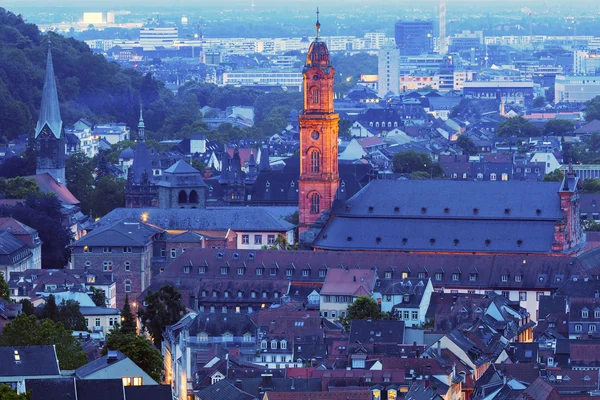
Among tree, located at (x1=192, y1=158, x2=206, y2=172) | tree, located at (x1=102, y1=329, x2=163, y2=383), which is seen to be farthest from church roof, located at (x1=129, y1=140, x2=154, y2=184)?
tree, located at (x1=102, y1=329, x2=163, y2=383)

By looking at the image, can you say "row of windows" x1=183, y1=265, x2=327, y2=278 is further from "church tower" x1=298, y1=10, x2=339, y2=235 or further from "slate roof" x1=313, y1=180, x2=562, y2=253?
"church tower" x1=298, y1=10, x2=339, y2=235

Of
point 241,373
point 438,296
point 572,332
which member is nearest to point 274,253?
point 438,296

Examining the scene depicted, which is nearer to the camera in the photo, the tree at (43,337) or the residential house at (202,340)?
the tree at (43,337)

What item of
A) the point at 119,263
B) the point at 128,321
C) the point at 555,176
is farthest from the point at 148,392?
the point at 555,176

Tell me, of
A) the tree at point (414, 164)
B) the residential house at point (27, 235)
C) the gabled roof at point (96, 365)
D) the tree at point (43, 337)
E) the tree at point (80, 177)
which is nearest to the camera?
the gabled roof at point (96, 365)

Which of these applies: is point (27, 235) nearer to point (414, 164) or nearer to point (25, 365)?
point (25, 365)

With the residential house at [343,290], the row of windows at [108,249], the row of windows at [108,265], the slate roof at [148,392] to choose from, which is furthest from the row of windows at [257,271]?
the slate roof at [148,392]

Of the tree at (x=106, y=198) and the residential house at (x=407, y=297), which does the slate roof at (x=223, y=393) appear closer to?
the residential house at (x=407, y=297)

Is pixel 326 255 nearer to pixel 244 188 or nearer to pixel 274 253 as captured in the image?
pixel 274 253
